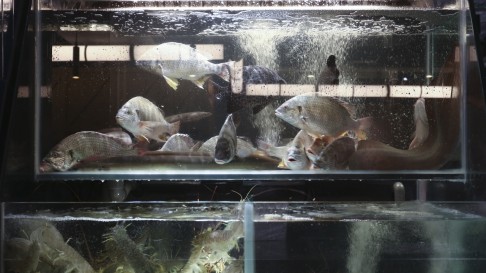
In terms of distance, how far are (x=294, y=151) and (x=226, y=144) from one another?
282 mm

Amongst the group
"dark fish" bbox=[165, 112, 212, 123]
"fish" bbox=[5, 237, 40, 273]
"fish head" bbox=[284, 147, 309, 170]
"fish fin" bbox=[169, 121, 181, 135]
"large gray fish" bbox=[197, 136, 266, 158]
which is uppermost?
"dark fish" bbox=[165, 112, 212, 123]

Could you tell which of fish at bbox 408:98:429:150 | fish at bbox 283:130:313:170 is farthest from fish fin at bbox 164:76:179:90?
fish at bbox 408:98:429:150

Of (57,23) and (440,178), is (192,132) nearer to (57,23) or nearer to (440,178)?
(57,23)

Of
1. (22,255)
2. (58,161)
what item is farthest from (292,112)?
(22,255)

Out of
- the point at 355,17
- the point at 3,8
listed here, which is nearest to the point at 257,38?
the point at 355,17

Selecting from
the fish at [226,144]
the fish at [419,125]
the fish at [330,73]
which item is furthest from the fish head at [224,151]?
the fish at [419,125]

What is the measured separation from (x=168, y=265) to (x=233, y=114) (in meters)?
0.68

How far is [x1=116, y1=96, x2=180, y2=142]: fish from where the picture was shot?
2.04m

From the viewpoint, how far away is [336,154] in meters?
2.05

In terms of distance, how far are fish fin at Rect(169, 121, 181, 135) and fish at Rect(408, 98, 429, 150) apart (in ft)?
3.18

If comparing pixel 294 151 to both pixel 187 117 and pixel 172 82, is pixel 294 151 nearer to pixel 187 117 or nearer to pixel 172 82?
pixel 187 117

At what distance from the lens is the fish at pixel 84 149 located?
6.64 feet

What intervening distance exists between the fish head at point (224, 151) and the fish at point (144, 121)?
7.4 inches

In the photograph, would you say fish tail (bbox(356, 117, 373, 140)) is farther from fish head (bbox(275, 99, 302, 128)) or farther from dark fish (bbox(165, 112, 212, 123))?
dark fish (bbox(165, 112, 212, 123))
